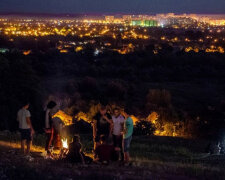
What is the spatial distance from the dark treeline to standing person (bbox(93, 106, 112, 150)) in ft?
8.02

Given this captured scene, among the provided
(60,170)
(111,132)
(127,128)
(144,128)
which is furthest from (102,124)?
(144,128)

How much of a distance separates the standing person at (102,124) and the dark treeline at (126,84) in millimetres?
2445

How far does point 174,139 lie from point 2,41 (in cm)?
6742

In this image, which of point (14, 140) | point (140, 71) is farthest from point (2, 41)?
point (14, 140)

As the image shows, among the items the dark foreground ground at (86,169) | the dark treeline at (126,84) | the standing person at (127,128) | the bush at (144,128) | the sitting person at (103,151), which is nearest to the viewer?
the dark foreground ground at (86,169)

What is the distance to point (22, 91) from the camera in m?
28.2

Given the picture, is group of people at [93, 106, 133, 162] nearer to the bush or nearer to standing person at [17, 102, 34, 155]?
standing person at [17, 102, 34, 155]

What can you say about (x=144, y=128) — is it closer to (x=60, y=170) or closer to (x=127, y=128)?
(x=127, y=128)

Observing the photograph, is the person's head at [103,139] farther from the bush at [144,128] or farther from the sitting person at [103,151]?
the bush at [144,128]

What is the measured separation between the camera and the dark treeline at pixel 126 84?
25.7 meters

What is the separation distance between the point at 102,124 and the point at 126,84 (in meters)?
31.2

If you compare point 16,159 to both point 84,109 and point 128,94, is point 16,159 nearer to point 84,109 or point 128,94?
point 84,109

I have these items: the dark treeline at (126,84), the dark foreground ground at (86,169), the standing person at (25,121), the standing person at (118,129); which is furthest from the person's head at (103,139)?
the dark treeline at (126,84)

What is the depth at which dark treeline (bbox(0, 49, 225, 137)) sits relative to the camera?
84.2 feet
